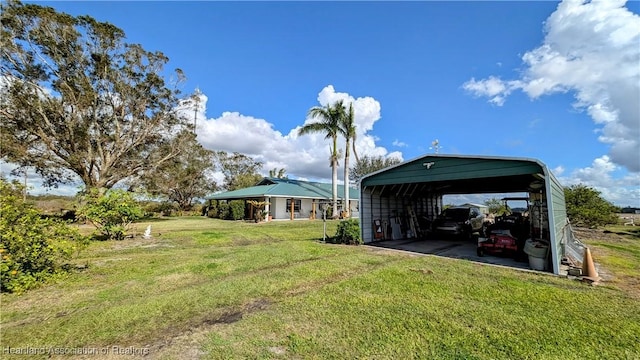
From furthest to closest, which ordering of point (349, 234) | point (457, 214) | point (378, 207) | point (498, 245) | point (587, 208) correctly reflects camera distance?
point (587, 208) → point (457, 214) → point (378, 207) → point (349, 234) → point (498, 245)

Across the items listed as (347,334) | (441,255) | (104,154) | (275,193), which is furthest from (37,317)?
(104,154)

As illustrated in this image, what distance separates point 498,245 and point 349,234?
5026 millimetres

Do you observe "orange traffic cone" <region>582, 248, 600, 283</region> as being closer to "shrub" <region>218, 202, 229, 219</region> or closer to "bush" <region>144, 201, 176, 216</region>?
"shrub" <region>218, 202, 229, 219</region>

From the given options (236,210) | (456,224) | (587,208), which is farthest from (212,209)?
(587,208)

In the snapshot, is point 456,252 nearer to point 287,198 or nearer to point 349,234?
point 349,234

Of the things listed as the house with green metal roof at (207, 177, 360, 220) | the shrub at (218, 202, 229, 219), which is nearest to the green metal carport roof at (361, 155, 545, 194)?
the house with green metal roof at (207, 177, 360, 220)

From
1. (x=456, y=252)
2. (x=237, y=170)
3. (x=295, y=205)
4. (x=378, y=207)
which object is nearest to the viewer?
(x=456, y=252)

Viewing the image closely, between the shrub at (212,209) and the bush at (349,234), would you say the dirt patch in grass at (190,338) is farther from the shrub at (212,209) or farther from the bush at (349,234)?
the shrub at (212,209)

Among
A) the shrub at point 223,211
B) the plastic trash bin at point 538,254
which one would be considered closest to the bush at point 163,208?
the shrub at point 223,211

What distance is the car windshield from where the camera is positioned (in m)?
13.7

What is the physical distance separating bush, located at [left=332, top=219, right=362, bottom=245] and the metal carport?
0.30 m

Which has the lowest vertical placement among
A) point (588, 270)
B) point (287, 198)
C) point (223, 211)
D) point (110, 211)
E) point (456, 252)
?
point (456, 252)

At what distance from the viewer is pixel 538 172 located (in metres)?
Result: 7.07

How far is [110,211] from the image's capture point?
11461 mm
